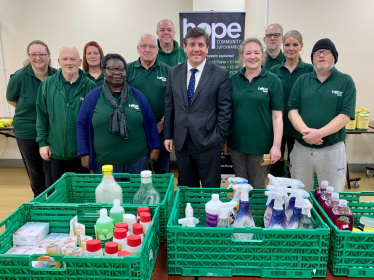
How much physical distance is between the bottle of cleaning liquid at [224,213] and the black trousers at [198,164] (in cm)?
105

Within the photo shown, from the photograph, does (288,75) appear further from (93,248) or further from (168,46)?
(93,248)

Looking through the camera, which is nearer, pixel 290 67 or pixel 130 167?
pixel 130 167

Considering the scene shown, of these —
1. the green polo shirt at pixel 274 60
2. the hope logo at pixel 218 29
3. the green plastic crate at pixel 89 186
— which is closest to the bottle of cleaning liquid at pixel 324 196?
the green plastic crate at pixel 89 186

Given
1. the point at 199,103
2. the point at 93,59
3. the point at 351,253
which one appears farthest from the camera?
the point at 93,59

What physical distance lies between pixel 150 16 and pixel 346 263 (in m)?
4.12

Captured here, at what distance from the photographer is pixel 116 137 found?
1.97 meters

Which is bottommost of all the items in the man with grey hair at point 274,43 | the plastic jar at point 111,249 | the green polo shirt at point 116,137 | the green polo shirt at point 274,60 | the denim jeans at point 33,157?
the denim jeans at point 33,157

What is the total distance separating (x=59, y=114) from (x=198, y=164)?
111 cm

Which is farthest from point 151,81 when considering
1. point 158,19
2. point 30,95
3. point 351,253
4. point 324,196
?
point 158,19

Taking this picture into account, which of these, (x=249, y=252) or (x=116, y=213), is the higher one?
(x=116, y=213)

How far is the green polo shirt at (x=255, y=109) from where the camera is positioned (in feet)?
6.95

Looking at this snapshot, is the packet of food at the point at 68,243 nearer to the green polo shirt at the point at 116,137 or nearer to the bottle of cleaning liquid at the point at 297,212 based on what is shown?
the bottle of cleaning liquid at the point at 297,212

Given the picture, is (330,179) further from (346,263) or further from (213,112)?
(346,263)

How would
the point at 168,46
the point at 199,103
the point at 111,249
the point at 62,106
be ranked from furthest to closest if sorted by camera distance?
Result: the point at 168,46
the point at 62,106
the point at 199,103
the point at 111,249
